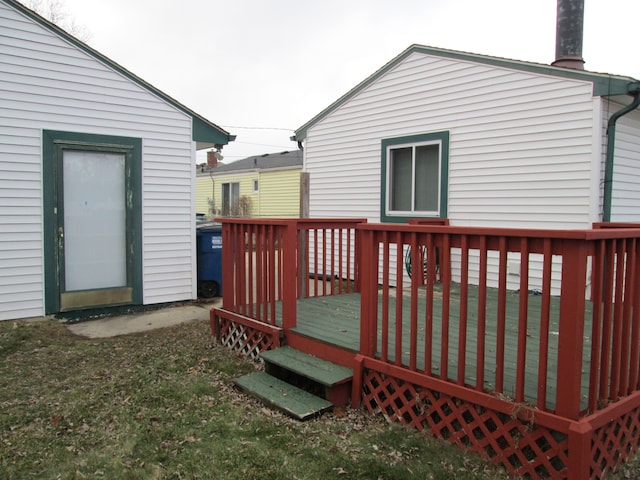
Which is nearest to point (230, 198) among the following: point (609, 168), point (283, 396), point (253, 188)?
point (253, 188)

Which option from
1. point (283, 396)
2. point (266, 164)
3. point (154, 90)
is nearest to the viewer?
point (283, 396)

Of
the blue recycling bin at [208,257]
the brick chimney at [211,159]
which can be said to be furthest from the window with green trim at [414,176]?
the brick chimney at [211,159]

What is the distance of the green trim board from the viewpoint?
5.64 meters

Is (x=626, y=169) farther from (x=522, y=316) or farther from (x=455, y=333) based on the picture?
(x=522, y=316)

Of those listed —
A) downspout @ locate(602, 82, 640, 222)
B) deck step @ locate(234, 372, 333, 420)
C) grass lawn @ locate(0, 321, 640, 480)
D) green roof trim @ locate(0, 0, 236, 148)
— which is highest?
green roof trim @ locate(0, 0, 236, 148)

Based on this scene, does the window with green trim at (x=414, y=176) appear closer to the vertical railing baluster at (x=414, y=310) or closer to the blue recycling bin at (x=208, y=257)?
the blue recycling bin at (x=208, y=257)

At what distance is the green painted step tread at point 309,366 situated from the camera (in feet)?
10.6

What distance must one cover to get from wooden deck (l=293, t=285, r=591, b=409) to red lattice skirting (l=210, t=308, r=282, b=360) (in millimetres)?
274

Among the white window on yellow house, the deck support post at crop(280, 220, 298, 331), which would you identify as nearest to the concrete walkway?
the deck support post at crop(280, 220, 298, 331)

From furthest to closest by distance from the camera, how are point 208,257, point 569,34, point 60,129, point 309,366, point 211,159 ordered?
1. point 211,159
2. point 208,257
3. point 569,34
4. point 60,129
5. point 309,366

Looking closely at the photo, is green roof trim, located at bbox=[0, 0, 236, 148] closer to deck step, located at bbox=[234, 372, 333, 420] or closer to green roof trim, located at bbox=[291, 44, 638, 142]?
green roof trim, located at bbox=[291, 44, 638, 142]

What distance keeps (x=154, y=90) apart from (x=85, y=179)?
4.93 feet

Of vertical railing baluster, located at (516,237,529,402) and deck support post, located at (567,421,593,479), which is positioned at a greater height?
vertical railing baluster, located at (516,237,529,402)

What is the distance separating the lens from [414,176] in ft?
23.9
